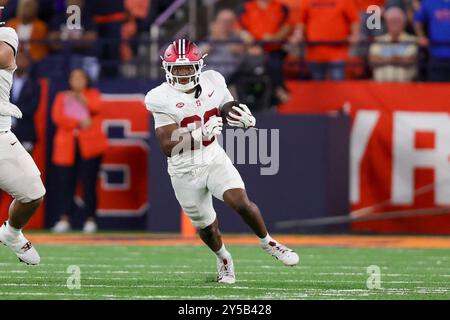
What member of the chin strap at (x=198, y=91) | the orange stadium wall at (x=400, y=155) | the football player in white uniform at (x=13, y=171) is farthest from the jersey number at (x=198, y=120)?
the orange stadium wall at (x=400, y=155)

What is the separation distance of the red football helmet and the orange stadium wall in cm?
585

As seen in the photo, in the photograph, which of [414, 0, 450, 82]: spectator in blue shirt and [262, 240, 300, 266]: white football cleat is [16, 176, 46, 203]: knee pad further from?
[414, 0, 450, 82]: spectator in blue shirt

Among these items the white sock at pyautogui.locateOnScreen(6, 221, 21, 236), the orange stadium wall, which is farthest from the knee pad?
the orange stadium wall

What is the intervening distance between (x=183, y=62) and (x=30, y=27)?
7420 millimetres

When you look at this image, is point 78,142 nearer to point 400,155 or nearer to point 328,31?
point 328,31

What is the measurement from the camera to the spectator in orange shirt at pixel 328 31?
1509 cm

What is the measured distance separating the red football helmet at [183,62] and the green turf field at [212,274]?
54.9 inches

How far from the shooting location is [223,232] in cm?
1439

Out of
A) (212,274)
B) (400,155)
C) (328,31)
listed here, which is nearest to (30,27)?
(328,31)

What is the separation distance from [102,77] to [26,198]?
22.4ft

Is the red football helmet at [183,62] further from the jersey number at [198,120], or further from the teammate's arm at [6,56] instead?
the teammate's arm at [6,56]

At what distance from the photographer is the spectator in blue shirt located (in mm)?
14820

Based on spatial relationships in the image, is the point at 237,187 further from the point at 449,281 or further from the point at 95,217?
the point at 95,217
